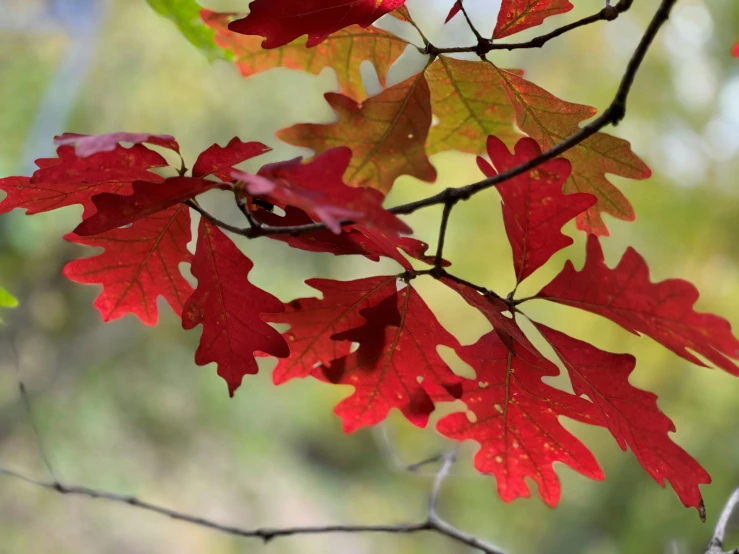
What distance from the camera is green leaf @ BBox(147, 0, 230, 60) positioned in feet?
2.19

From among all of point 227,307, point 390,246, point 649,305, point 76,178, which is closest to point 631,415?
point 649,305

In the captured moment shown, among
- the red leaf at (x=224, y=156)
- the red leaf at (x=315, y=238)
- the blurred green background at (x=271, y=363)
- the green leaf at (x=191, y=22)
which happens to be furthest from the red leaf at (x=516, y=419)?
the blurred green background at (x=271, y=363)

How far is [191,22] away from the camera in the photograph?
2.28 ft

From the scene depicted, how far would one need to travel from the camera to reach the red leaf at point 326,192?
1.03 feet

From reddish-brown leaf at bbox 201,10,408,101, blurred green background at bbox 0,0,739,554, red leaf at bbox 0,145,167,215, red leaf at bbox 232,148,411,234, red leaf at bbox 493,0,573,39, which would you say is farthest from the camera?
blurred green background at bbox 0,0,739,554

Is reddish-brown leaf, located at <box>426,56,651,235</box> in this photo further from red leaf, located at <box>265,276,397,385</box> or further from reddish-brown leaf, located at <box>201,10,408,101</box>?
red leaf, located at <box>265,276,397,385</box>

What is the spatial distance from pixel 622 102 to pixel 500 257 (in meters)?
2.09

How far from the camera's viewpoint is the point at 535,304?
2574mm

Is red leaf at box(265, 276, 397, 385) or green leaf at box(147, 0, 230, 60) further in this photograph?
green leaf at box(147, 0, 230, 60)

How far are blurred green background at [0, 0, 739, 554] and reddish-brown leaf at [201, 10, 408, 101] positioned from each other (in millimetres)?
1706

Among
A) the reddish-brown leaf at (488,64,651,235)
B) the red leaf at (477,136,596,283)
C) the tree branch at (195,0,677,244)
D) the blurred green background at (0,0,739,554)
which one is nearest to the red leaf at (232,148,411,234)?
the tree branch at (195,0,677,244)

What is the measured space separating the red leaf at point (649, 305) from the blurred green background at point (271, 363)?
176 cm

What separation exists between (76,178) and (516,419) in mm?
405

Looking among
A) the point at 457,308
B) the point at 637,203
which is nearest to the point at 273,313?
the point at 457,308
